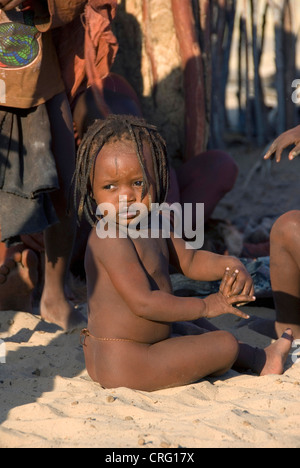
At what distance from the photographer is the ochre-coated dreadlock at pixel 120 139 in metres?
3.19

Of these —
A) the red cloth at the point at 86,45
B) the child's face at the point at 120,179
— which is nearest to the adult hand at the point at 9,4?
the red cloth at the point at 86,45

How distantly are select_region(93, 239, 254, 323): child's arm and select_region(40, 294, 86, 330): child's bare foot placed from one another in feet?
3.61

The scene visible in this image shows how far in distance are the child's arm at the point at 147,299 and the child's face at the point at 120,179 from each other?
18 cm

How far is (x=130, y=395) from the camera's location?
9.99 ft

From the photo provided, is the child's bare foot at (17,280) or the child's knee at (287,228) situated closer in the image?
the child's knee at (287,228)

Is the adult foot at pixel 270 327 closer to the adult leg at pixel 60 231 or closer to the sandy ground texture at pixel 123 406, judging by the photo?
the sandy ground texture at pixel 123 406

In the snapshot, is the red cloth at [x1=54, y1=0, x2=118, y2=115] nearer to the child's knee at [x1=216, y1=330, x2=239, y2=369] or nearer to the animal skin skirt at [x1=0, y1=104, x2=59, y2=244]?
the animal skin skirt at [x1=0, y1=104, x2=59, y2=244]

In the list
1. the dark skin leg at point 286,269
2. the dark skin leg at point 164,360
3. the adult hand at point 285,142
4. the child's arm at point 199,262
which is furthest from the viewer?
the dark skin leg at point 286,269

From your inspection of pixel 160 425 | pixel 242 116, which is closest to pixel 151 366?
pixel 160 425

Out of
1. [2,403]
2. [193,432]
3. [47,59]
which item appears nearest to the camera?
[193,432]

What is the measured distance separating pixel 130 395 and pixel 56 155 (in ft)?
4.92

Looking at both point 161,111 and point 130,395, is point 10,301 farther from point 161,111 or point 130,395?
point 161,111

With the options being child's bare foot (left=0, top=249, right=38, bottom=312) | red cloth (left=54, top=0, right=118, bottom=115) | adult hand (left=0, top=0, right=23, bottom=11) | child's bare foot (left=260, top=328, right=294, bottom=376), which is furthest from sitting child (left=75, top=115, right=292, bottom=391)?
child's bare foot (left=0, top=249, right=38, bottom=312)

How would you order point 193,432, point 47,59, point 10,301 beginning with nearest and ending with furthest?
point 193,432 < point 47,59 < point 10,301
